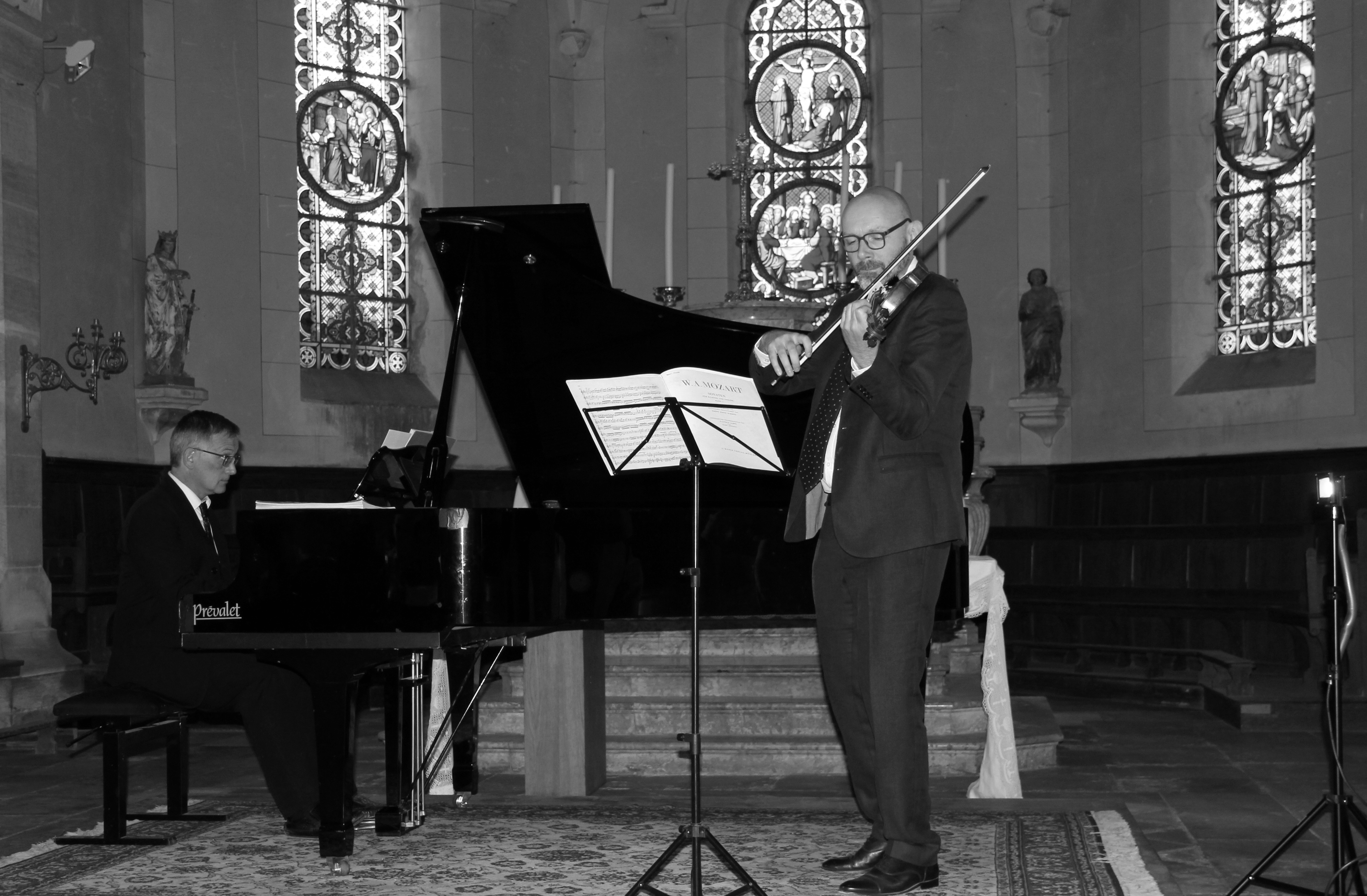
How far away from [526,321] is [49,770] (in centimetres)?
317

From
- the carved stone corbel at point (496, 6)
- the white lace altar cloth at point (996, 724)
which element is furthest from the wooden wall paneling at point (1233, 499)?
the carved stone corbel at point (496, 6)

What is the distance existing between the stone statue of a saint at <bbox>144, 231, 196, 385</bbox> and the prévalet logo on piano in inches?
197

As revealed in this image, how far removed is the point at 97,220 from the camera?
8328mm

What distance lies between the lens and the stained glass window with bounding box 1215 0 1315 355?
9.37 m

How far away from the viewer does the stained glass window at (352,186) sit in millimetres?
9891

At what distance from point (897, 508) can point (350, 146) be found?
295 inches

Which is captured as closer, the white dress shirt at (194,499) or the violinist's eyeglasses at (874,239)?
the violinist's eyeglasses at (874,239)

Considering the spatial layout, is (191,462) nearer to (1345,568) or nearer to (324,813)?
(324,813)

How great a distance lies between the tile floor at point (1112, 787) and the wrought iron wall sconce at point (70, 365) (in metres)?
1.77

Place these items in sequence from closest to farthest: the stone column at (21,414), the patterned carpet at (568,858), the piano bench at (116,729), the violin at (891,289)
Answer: the violin at (891,289)
the patterned carpet at (568,858)
the piano bench at (116,729)
the stone column at (21,414)

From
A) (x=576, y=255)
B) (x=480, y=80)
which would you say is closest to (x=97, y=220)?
(x=480, y=80)

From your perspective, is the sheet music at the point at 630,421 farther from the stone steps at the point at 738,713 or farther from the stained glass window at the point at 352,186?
the stained glass window at the point at 352,186

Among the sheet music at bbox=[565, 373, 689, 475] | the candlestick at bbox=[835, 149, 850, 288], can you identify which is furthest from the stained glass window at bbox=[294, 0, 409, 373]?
the sheet music at bbox=[565, 373, 689, 475]

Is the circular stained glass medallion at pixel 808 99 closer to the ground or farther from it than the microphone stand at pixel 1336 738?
farther from it
